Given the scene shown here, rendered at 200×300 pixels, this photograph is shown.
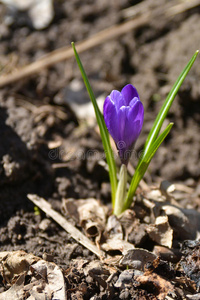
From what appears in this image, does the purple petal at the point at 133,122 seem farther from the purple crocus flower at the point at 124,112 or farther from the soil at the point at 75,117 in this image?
the soil at the point at 75,117

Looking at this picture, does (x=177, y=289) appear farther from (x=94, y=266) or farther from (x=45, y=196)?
(x=45, y=196)

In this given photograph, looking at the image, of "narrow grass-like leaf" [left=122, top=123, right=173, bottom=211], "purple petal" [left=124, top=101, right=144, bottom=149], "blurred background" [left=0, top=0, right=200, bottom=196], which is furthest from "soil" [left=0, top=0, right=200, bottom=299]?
"purple petal" [left=124, top=101, right=144, bottom=149]

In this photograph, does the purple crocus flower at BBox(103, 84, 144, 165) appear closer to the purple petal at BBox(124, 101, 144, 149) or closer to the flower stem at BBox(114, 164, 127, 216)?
the purple petal at BBox(124, 101, 144, 149)

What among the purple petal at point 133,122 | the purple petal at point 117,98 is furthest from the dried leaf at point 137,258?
the purple petal at point 117,98

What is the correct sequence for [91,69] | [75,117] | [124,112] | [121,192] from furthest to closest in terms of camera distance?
[91,69]
[75,117]
[121,192]
[124,112]

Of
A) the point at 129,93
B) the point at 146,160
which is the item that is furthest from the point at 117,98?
the point at 146,160

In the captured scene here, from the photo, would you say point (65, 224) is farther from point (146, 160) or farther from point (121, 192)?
point (146, 160)

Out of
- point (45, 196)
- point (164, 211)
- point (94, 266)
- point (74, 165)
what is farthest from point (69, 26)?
point (94, 266)
